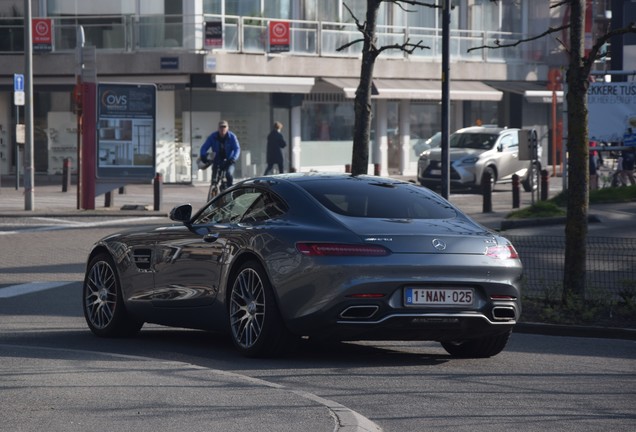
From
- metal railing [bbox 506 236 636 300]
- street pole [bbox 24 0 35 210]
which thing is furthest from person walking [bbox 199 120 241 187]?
metal railing [bbox 506 236 636 300]

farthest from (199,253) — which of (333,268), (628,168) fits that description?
(628,168)

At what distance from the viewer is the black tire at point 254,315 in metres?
9.56

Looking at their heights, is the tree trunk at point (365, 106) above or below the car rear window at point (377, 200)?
above

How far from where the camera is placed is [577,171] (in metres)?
13.1


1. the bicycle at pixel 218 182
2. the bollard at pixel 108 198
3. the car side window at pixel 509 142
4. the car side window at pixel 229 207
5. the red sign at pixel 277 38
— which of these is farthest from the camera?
the red sign at pixel 277 38

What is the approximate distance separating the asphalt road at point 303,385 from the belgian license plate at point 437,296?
48 cm

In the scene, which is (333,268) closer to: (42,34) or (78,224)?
(78,224)

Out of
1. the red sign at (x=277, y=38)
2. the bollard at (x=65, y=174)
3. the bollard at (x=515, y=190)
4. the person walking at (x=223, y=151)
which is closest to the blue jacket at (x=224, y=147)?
the person walking at (x=223, y=151)

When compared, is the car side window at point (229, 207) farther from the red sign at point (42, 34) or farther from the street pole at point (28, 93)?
the red sign at point (42, 34)

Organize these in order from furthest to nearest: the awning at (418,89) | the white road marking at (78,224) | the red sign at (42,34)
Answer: the awning at (418,89) → the red sign at (42,34) → the white road marking at (78,224)

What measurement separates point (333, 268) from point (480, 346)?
1.66m

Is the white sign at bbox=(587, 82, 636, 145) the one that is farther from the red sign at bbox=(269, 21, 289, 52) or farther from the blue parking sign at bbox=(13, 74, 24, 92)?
the red sign at bbox=(269, 21, 289, 52)

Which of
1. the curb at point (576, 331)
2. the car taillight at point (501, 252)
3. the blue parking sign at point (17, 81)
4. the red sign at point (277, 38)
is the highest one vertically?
the red sign at point (277, 38)

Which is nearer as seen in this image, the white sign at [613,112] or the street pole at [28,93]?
the white sign at [613,112]
